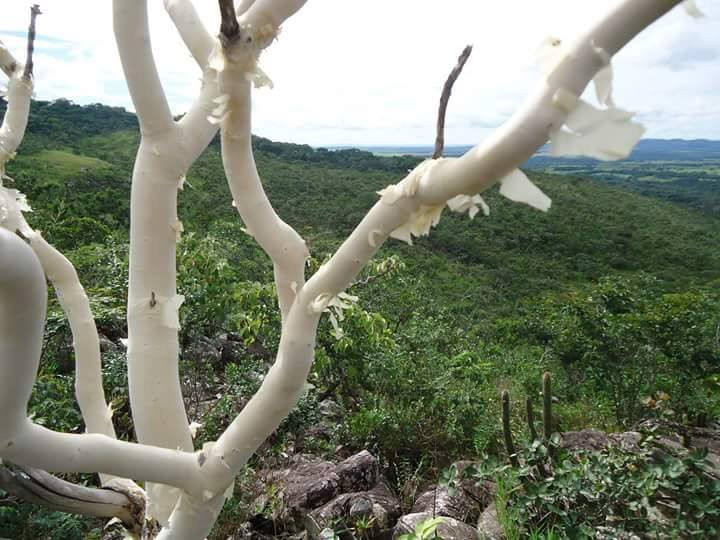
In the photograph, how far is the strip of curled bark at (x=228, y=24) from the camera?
99cm

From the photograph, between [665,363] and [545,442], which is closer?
[545,442]

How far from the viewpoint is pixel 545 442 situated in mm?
2467

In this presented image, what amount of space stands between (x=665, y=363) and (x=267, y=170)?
1289 inches

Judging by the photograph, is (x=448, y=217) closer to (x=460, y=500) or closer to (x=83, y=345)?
(x=460, y=500)

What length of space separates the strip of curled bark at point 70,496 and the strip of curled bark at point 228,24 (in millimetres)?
1287

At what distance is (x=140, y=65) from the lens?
4.42 feet

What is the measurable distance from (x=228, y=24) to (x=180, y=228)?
2.11ft

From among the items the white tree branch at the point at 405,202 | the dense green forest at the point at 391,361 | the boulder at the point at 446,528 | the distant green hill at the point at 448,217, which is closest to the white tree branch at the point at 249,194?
the white tree branch at the point at 405,202

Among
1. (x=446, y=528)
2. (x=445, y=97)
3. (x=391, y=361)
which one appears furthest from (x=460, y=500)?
(x=445, y=97)

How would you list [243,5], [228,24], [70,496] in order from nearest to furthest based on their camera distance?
[228,24], [243,5], [70,496]

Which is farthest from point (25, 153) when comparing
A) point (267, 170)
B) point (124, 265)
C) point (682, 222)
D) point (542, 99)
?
point (682, 222)

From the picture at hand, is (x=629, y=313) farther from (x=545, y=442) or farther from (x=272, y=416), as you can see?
(x=272, y=416)

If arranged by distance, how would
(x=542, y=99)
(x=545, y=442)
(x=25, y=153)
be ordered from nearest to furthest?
(x=542, y=99) < (x=545, y=442) < (x=25, y=153)

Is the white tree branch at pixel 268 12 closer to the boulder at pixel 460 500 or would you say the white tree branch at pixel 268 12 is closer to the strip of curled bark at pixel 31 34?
the strip of curled bark at pixel 31 34
